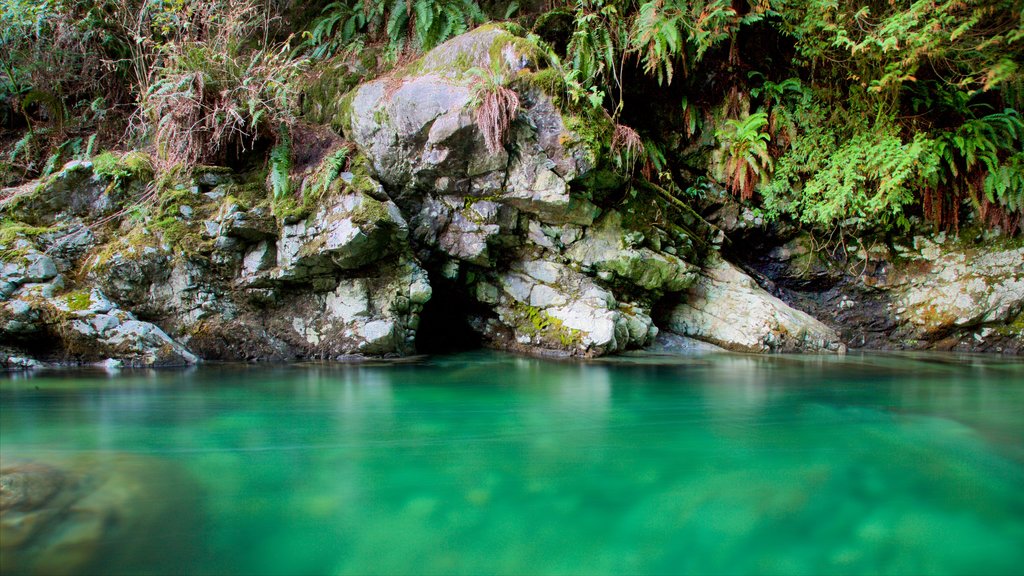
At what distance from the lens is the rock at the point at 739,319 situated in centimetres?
802

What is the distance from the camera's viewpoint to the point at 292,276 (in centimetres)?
689

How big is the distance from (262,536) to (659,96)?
9220 millimetres

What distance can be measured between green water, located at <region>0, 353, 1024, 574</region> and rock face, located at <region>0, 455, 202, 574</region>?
44mm

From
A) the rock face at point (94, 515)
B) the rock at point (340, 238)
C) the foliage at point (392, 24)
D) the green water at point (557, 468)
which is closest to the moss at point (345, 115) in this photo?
the foliage at point (392, 24)

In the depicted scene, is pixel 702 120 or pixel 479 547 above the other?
pixel 702 120

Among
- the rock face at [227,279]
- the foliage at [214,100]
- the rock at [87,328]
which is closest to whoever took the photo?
the rock at [87,328]

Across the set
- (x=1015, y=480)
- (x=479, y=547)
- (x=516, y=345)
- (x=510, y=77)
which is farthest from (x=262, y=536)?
(x=510, y=77)

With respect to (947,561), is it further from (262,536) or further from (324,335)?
(324,335)

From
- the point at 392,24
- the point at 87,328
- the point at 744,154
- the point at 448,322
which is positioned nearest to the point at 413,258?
the point at 448,322

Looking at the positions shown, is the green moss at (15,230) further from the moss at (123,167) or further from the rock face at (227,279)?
the moss at (123,167)

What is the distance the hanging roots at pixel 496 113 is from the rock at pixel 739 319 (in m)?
4.06

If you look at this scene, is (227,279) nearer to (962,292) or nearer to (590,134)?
(590,134)

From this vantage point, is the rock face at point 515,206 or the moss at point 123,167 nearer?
the moss at point 123,167

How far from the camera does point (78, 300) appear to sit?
6.15 metres
